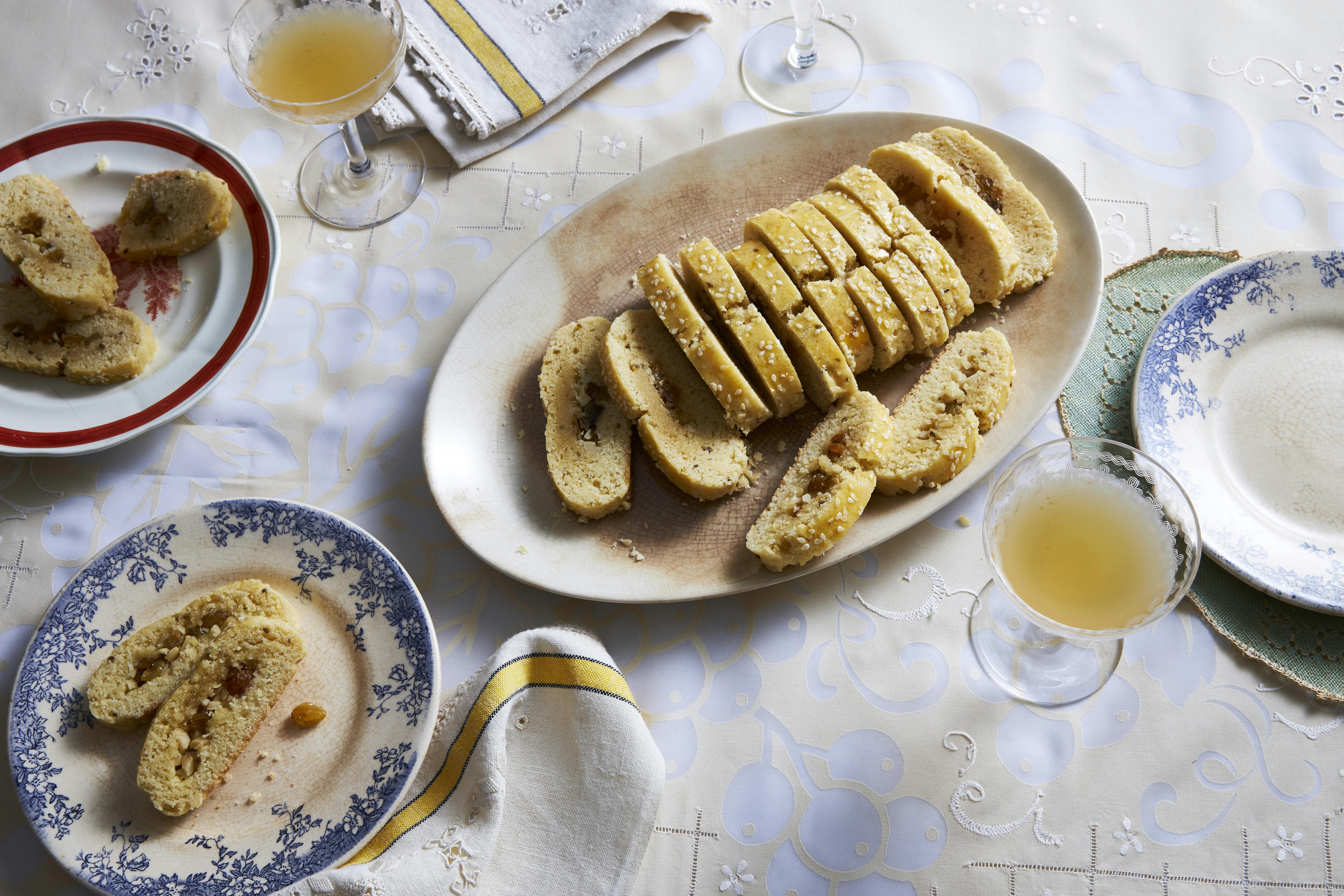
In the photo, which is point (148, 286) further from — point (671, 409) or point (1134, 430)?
point (1134, 430)

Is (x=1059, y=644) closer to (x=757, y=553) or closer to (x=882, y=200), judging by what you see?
(x=757, y=553)

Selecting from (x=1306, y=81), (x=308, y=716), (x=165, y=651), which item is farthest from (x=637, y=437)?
(x=1306, y=81)

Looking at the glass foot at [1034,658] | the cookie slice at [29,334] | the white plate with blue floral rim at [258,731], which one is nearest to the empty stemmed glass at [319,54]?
the cookie slice at [29,334]

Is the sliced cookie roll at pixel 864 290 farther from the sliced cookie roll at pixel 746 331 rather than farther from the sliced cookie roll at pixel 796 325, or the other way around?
the sliced cookie roll at pixel 746 331

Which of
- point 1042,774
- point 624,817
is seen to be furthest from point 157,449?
point 1042,774

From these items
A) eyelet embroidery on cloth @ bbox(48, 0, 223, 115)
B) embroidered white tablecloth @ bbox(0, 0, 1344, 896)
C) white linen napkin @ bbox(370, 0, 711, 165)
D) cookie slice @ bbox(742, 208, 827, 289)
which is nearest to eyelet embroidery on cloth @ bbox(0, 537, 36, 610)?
embroidered white tablecloth @ bbox(0, 0, 1344, 896)

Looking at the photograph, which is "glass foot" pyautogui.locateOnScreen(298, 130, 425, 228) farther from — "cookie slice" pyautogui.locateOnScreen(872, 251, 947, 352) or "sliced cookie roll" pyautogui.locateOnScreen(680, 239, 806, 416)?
"cookie slice" pyautogui.locateOnScreen(872, 251, 947, 352)
